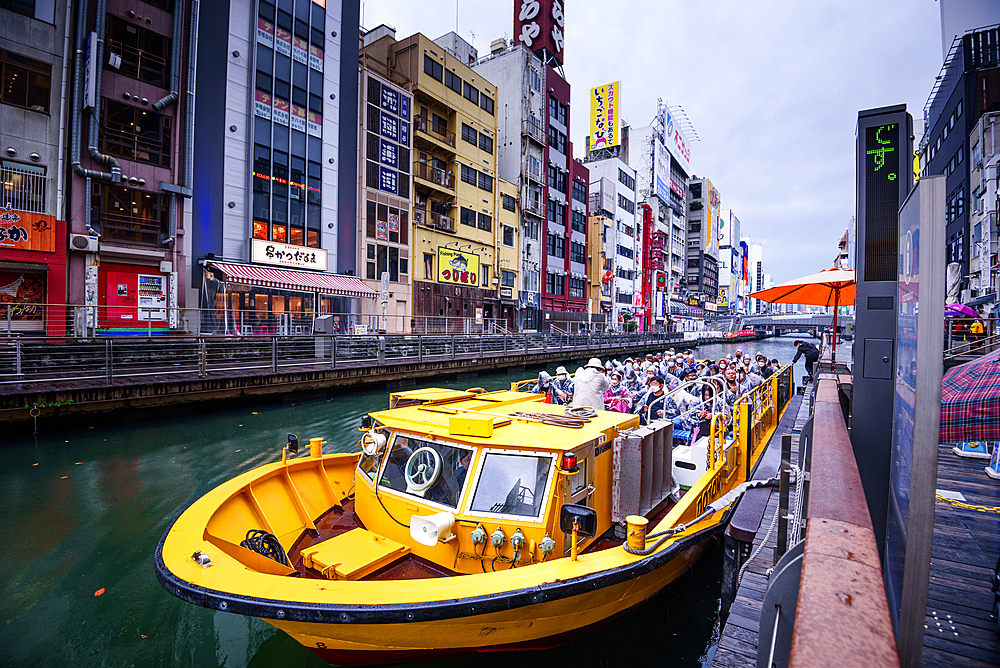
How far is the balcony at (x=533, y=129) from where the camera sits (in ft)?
142

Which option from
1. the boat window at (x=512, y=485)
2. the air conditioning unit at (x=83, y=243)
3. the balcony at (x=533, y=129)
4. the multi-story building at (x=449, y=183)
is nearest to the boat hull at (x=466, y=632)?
the boat window at (x=512, y=485)

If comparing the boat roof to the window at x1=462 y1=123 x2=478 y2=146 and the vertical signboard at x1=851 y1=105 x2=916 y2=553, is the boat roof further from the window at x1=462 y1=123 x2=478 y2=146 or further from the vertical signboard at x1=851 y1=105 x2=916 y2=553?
the window at x1=462 y1=123 x2=478 y2=146

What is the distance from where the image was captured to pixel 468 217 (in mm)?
37656

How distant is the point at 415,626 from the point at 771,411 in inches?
444

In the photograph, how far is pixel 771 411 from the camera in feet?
38.7

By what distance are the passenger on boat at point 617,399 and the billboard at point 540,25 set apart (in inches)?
1837

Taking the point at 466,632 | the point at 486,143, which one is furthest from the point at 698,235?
the point at 466,632

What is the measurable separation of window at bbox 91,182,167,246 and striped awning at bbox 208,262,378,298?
2.59 meters

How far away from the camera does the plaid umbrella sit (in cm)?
193

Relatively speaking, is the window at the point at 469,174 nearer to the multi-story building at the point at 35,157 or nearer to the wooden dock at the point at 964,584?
the multi-story building at the point at 35,157

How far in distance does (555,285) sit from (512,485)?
46.0 meters

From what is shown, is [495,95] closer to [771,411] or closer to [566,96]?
[566,96]

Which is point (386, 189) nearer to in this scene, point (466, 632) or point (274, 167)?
point (274, 167)

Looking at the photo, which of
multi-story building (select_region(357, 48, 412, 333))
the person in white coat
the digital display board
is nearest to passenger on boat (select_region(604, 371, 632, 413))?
the person in white coat
